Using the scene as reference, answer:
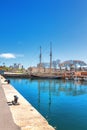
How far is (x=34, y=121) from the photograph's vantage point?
46.9 ft

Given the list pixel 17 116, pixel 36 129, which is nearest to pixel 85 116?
pixel 17 116


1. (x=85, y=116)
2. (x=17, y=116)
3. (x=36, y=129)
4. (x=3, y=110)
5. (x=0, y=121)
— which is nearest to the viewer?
(x=36, y=129)

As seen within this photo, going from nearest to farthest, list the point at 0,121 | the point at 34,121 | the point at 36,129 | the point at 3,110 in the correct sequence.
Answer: the point at 36,129 → the point at 0,121 → the point at 34,121 → the point at 3,110

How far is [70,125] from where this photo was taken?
16.8 metres

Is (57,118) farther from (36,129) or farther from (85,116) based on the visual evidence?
(36,129)

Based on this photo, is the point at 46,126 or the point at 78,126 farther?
the point at 78,126

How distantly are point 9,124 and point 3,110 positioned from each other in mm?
3987

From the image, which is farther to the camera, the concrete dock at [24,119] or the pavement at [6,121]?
the concrete dock at [24,119]

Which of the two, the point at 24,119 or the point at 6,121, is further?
the point at 24,119

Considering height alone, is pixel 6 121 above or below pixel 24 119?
above

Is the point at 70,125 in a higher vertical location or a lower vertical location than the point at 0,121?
lower

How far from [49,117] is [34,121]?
521 centimetres

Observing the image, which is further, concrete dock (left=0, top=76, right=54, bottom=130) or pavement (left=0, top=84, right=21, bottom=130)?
concrete dock (left=0, top=76, right=54, bottom=130)

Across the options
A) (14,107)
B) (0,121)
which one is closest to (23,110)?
(14,107)
